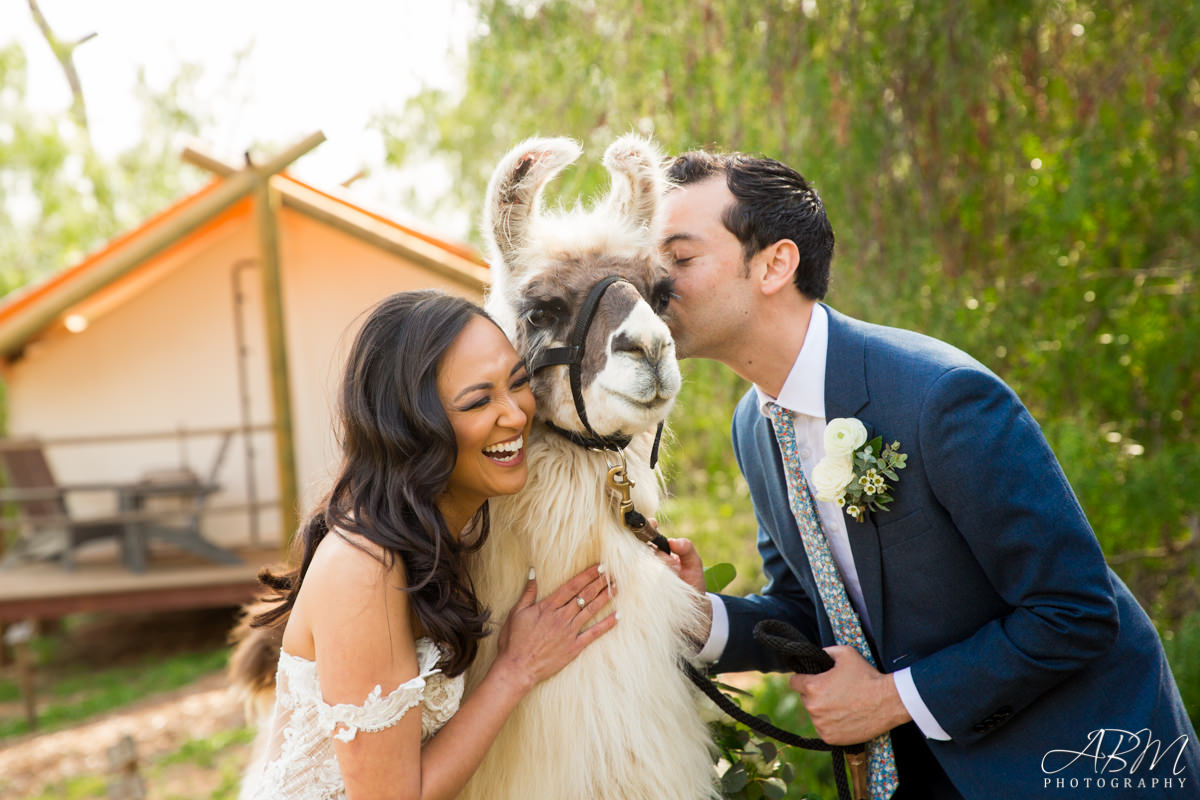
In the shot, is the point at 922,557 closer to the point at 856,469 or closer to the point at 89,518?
the point at 856,469

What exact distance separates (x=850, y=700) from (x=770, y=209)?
109 centimetres

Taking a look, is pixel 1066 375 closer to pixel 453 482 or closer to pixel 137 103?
pixel 453 482

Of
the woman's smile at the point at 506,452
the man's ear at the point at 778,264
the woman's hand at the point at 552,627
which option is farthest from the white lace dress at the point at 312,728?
the man's ear at the point at 778,264

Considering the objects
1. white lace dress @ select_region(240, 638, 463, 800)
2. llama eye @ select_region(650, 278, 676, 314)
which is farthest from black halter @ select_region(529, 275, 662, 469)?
white lace dress @ select_region(240, 638, 463, 800)

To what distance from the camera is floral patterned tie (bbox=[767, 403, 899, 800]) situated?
201 cm

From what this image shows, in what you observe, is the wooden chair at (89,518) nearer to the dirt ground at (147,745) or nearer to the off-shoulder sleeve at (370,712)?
the dirt ground at (147,745)

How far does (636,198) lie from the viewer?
2.04 metres

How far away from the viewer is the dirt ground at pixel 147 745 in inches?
207

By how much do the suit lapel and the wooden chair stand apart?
7029mm

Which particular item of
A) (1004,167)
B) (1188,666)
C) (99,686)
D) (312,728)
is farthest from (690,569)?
(99,686)

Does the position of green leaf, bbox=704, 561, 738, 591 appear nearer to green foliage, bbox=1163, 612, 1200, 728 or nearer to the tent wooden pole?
green foliage, bbox=1163, 612, 1200, 728

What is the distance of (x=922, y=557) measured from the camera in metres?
1.90

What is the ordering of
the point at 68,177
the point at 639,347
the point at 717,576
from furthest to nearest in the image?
1. the point at 68,177
2. the point at 717,576
3. the point at 639,347

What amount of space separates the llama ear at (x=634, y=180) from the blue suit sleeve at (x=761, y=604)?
0.61m
